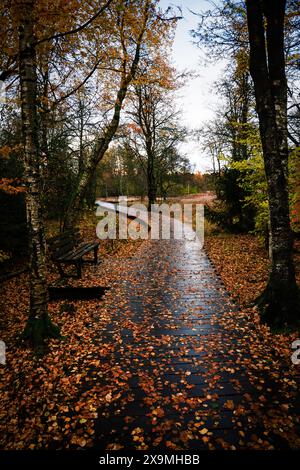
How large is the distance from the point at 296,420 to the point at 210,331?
207 cm

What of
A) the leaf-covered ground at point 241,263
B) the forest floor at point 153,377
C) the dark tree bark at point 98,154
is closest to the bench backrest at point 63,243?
the dark tree bark at point 98,154

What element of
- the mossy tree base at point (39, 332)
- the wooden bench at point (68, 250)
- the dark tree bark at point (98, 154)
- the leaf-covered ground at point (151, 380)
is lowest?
the leaf-covered ground at point (151, 380)

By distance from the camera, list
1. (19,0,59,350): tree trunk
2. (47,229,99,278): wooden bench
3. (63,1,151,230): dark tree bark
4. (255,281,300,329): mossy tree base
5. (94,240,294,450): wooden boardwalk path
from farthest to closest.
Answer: (63,1,151,230): dark tree bark
(47,229,99,278): wooden bench
(255,281,300,329): mossy tree base
(19,0,59,350): tree trunk
(94,240,294,450): wooden boardwalk path

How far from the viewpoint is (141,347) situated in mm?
4461

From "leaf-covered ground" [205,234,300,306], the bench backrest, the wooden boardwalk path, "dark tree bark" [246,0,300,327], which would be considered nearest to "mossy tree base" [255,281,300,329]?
"dark tree bark" [246,0,300,327]

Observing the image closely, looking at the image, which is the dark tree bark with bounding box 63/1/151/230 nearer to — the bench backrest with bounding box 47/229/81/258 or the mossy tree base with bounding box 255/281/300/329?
the bench backrest with bounding box 47/229/81/258

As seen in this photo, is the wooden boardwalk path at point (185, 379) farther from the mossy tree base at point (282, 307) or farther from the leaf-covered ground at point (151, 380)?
the mossy tree base at point (282, 307)

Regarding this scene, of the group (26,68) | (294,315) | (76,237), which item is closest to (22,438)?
(294,315)

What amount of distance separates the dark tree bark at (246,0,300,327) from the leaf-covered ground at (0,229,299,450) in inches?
22.0

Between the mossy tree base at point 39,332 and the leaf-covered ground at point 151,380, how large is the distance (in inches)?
6.5

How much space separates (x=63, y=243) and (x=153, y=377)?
542 centimetres

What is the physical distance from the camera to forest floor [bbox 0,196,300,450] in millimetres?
2814

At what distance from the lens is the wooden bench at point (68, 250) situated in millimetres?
7305

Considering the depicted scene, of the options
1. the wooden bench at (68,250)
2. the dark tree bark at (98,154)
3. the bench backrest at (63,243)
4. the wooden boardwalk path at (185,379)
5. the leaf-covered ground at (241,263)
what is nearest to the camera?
the wooden boardwalk path at (185,379)
